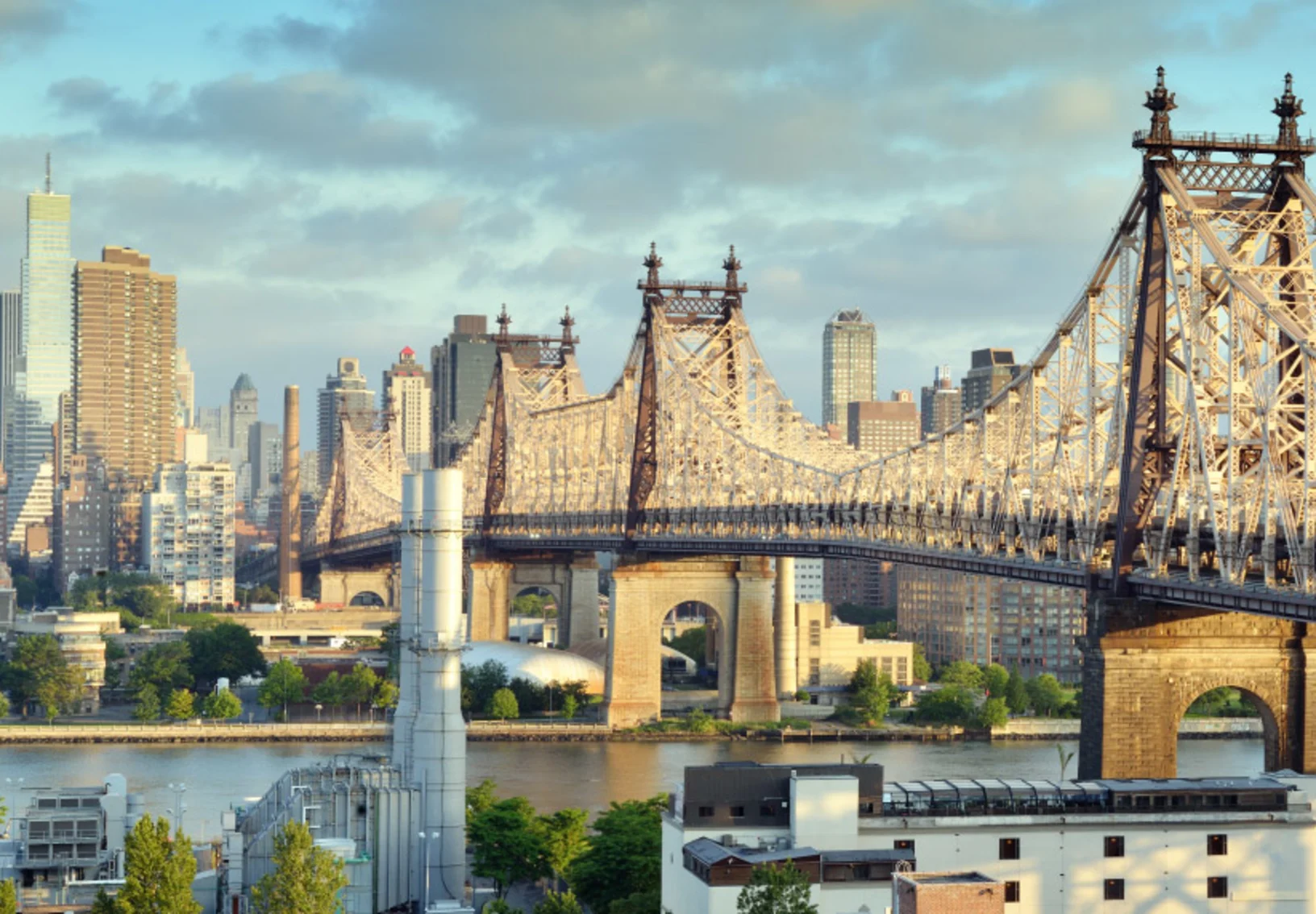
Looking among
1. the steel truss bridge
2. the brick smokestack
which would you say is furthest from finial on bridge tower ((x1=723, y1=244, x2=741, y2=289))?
the brick smokestack

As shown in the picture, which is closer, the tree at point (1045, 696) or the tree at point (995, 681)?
the tree at point (1045, 696)

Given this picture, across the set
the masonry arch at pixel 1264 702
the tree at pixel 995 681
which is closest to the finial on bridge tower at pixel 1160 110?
the masonry arch at pixel 1264 702

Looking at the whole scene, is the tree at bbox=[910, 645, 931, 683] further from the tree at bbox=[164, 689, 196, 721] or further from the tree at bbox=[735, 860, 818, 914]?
the tree at bbox=[735, 860, 818, 914]

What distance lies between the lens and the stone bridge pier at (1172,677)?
54750 millimetres

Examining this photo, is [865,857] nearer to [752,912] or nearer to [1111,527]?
[752,912]

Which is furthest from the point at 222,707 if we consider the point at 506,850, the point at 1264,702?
the point at 1264,702

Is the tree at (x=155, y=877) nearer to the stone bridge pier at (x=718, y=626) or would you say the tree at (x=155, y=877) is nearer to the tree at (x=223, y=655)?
the stone bridge pier at (x=718, y=626)

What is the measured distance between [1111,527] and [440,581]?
13.6 m

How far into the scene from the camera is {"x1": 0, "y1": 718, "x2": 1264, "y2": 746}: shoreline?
91812 millimetres

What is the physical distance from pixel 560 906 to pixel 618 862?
4.47 m

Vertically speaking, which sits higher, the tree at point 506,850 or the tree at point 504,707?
the tree at point 504,707

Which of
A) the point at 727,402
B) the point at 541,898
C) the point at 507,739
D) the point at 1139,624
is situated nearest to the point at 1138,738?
the point at 1139,624

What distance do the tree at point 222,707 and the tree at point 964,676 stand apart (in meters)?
27.3

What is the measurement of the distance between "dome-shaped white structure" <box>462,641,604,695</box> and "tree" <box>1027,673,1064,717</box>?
15.6 meters
